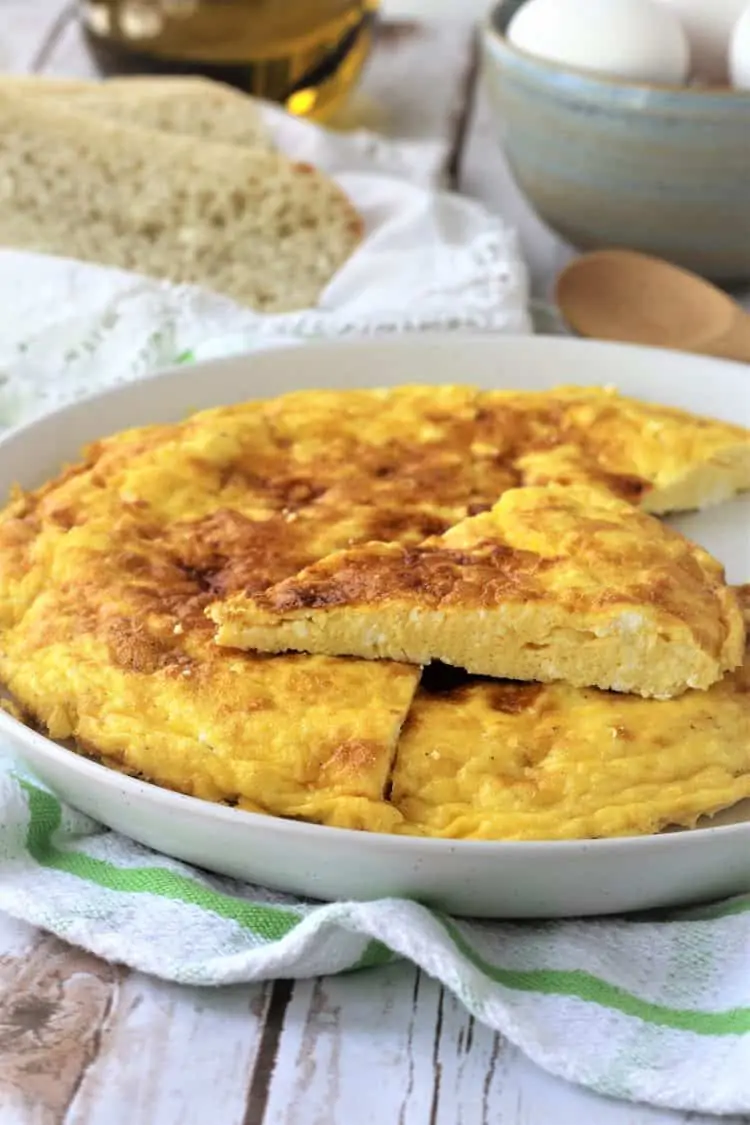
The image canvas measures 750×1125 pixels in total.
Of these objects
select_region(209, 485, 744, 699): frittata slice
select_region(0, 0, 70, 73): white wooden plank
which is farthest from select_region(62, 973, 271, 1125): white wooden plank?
select_region(0, 0, 70, 73): white wooden plank

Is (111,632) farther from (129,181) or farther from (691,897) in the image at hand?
(129,181)

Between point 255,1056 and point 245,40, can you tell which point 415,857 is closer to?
point 255,1056

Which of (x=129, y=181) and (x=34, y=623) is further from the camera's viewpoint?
(x=129, y=181)

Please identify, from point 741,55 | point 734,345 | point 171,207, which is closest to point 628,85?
point 741,55

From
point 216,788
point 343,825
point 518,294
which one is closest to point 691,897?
point 343,825

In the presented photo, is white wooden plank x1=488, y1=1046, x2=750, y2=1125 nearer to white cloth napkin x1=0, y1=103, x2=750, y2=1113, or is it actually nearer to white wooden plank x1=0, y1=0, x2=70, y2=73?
white cloth napkin x1=0, y1=103, x2=750, y2=1113

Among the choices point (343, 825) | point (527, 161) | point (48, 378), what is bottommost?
point (48, 378)
